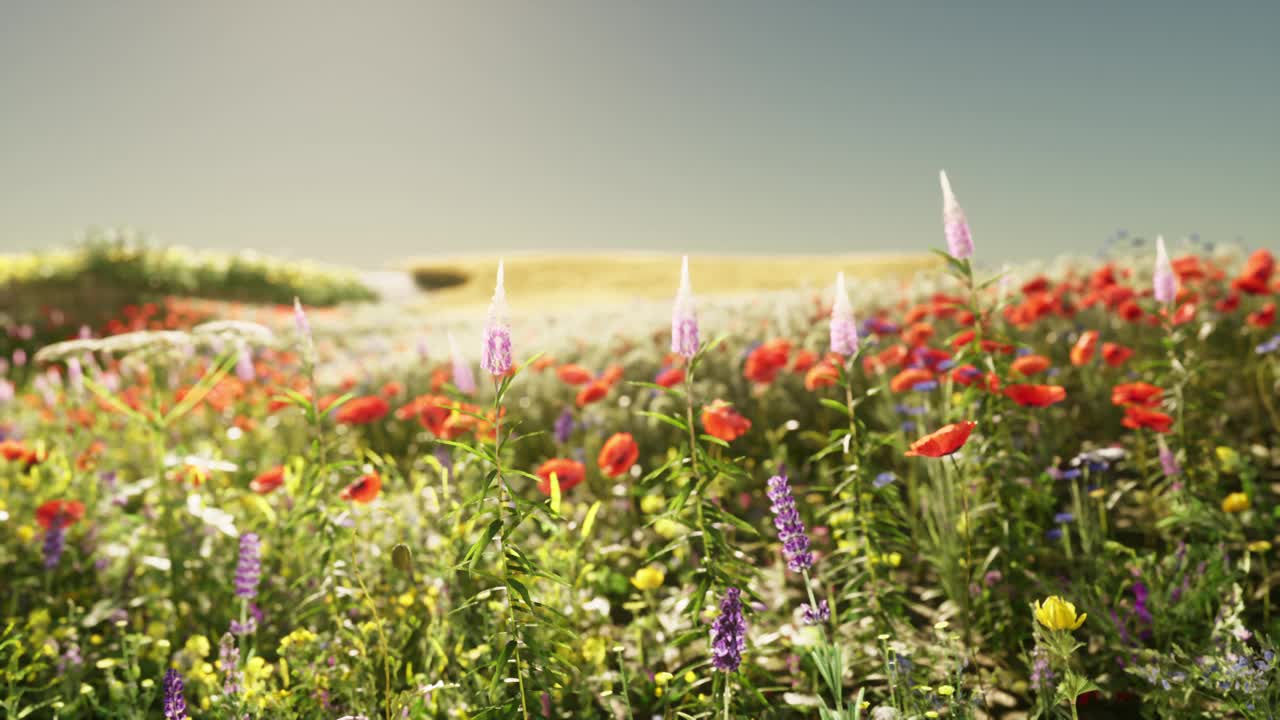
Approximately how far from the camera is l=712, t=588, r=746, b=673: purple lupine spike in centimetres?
204

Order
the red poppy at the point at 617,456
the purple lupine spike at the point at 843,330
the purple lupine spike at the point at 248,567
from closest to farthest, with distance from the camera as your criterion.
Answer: the purple lupine spike at the point at 843,330 < the purple lupine spike at the point at 248,567 < the red poppy at the point at 617,456

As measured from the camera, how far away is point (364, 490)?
318 cm

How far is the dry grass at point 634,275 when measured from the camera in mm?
23625

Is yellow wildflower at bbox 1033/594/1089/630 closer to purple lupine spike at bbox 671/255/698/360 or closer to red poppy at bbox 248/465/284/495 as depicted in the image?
purple lupine spike at bbox 671/255/698/360

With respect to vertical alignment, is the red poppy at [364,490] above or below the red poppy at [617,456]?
below

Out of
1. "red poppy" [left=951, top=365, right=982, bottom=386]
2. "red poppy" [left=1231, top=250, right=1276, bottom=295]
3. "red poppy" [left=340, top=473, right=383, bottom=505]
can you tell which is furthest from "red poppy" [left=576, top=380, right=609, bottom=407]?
"red poppy" [left=1231, top=250, right=1276, bottom=295]

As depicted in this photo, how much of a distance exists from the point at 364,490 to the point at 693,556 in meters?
1.73

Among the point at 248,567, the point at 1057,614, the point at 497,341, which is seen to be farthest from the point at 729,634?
the point at 248,567

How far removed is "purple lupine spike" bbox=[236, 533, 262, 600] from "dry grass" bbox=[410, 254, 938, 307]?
19.3 meters

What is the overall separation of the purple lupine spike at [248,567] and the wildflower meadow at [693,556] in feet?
0.05

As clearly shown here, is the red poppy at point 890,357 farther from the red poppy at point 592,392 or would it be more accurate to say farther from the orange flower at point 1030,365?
the red poppy at point 592,392

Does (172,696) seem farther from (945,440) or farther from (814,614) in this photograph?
(945,440)

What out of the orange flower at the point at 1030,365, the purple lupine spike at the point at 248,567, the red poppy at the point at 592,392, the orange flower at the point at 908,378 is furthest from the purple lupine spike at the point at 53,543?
the orange flower at the point at 1030,365

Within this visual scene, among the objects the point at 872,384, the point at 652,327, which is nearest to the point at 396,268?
the point at 652,327
